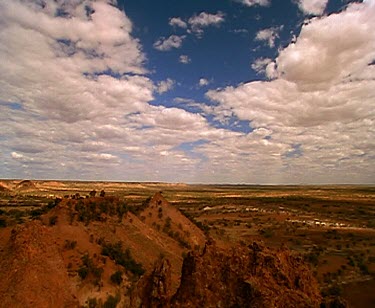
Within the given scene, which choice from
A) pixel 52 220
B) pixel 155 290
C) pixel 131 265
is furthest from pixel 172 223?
pixel 155 290

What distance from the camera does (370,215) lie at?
69.2 m

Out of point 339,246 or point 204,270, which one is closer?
point 204,270

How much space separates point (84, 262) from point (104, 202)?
6650mm

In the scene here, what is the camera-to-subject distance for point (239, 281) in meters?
9.55

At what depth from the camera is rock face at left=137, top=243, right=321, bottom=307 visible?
9.01 m

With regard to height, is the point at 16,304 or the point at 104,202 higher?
the point at 104,202

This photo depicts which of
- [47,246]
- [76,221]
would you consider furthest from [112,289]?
[76,221]

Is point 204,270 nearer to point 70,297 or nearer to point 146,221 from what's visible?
point 70,297

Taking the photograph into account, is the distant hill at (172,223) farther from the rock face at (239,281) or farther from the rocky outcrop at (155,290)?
the rock face at (239,281)

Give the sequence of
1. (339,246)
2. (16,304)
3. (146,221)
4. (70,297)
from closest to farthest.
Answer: (16,304) < (70,297) < (146,221) < (339,246)

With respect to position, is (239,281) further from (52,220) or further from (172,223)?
(172,223)

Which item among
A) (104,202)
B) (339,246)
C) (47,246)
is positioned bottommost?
(339,246)

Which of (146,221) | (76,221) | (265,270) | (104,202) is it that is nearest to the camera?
(265,270)

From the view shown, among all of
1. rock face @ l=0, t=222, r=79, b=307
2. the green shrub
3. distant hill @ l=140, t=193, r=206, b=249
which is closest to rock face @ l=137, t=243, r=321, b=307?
rock face @ l=0, t=222, r=79, b=307
